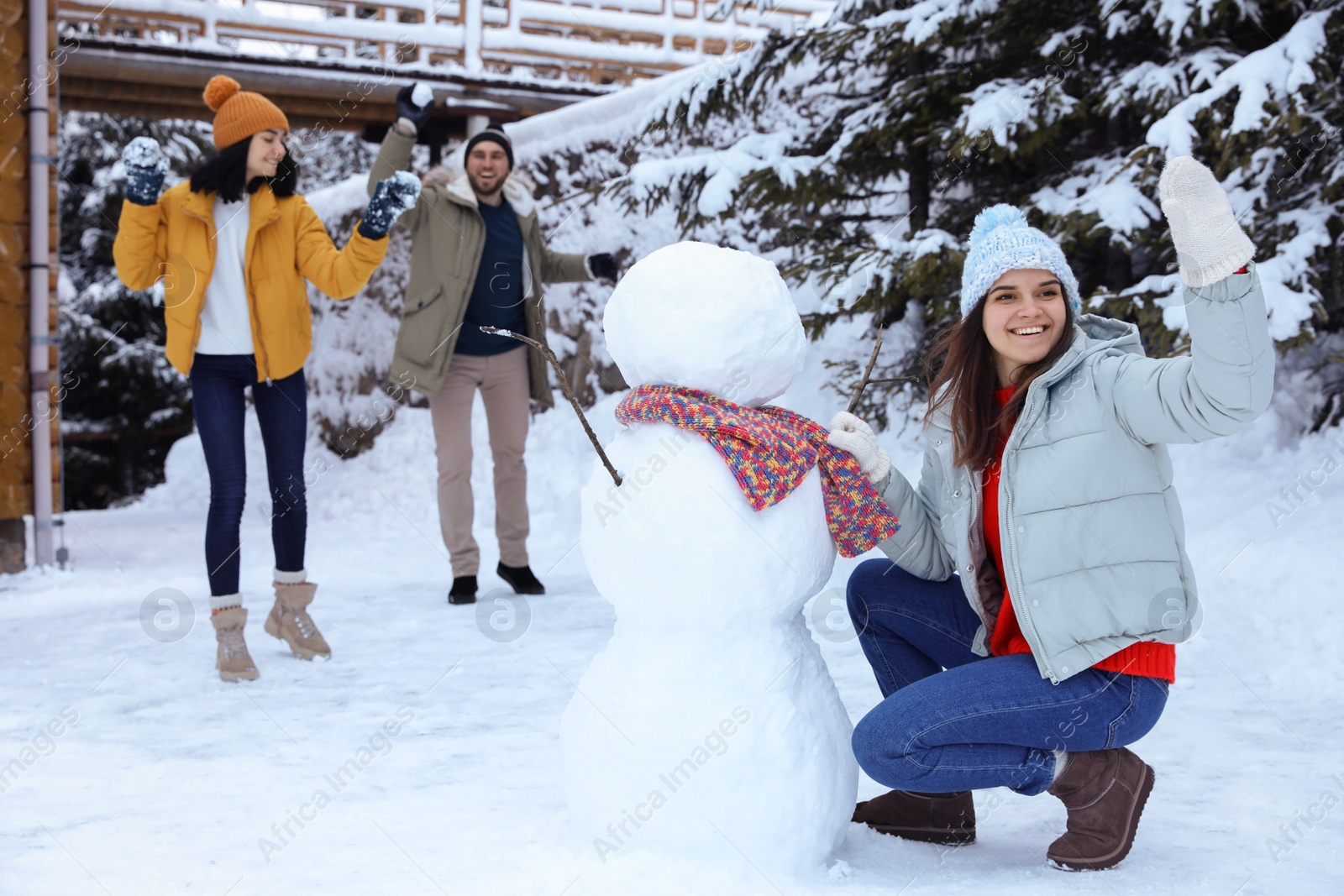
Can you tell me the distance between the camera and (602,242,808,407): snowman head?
6.91 ft

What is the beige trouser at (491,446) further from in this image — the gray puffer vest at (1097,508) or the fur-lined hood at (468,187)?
the gray puffer vest at (1097,508)

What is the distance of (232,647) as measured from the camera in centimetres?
364

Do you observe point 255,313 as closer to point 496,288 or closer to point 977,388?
point 496,288

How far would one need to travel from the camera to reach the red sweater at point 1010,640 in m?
2.11

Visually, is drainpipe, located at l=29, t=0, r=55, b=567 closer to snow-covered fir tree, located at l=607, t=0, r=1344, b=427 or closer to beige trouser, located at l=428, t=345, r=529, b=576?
beige trouser, located at l=428, t=345, r=529, b=576

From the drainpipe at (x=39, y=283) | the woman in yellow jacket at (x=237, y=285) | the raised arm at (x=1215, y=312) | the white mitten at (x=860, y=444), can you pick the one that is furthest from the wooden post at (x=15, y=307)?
the raised arm at (x=1215, y=312)

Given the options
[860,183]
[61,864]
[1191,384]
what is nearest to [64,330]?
[860,183]

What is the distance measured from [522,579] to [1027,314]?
3215 mm

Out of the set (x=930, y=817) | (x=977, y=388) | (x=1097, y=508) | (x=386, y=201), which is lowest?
(x=930, y=817)

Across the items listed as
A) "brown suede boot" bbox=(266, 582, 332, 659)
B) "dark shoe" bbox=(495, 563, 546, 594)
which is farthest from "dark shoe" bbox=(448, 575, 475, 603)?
"brown suede boot" bbox=(266, 582, 332, 659)

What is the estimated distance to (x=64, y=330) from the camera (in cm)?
1348

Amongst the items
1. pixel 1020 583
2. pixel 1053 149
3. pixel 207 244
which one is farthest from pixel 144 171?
pixel 1053 149

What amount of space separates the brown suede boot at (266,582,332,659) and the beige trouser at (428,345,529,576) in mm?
951

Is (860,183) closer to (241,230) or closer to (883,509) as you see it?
(241,230)
